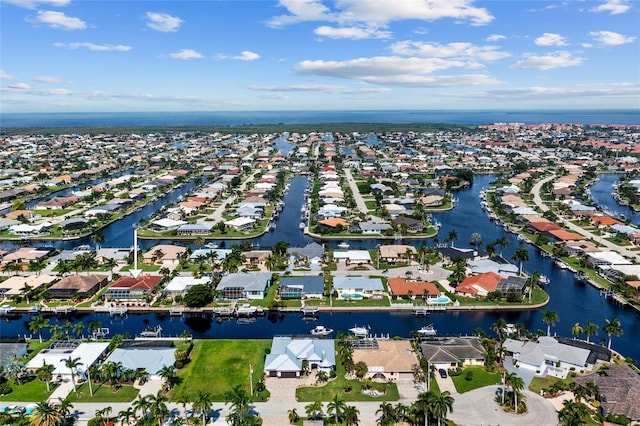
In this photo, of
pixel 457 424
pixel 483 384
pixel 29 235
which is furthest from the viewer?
pixel 29 235

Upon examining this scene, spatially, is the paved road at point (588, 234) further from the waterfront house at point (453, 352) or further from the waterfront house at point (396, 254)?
the waterfront house at point (453, 352)

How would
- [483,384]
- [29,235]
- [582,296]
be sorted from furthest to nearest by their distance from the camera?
[29,235] < [582,296] < [483,384]

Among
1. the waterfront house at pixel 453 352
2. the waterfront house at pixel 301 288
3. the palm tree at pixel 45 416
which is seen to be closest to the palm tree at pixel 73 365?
the palm tree at pixel 45 416

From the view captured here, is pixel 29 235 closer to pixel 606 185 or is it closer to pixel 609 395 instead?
pixel 609 395

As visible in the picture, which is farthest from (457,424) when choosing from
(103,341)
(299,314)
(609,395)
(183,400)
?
(103,341)

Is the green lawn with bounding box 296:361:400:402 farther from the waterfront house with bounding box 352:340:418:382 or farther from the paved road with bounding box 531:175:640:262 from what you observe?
the paved road with bounding box 531:175:640:262

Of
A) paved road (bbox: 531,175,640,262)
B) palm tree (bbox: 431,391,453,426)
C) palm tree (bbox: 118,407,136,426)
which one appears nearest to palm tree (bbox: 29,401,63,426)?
palm tree (bbox: 118,407,136,426)

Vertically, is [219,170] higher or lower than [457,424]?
higher
